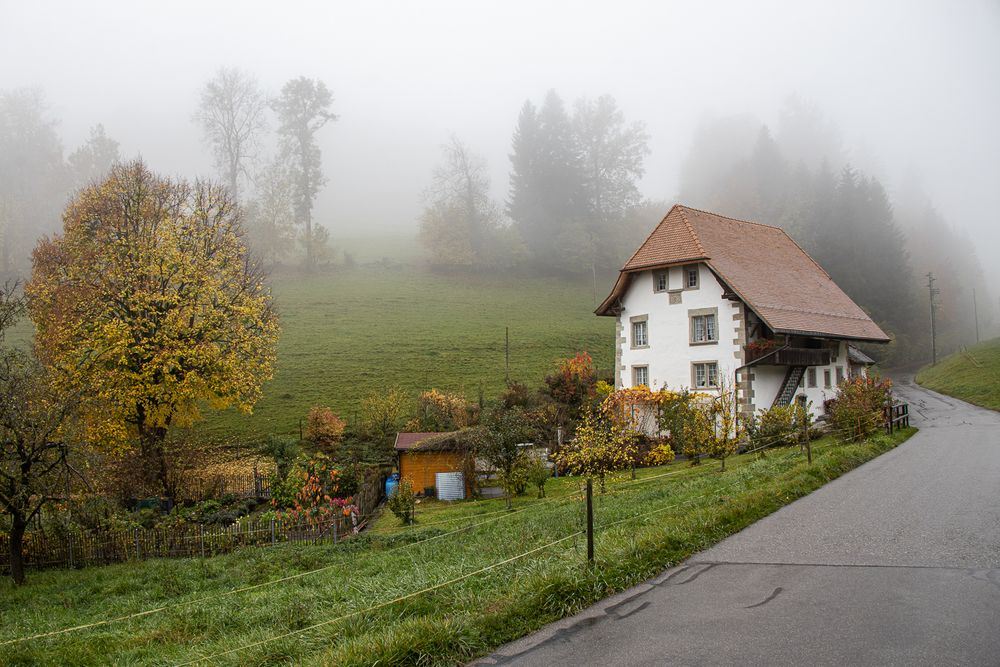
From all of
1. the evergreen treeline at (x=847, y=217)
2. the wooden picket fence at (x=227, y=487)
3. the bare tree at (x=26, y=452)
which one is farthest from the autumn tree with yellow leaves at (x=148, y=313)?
the evergreen treeline at (x=847, y=217)

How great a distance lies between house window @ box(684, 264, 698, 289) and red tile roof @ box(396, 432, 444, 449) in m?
13.4

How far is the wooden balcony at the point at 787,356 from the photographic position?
3108cm

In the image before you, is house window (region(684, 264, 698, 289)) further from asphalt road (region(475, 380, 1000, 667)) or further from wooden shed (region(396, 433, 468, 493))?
asphalt road (region(475, 380, 1000, 667))

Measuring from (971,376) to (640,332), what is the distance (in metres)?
28.9

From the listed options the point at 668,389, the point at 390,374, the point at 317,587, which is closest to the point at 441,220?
the point at 390,374

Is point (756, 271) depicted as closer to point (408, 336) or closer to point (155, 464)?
point (155, 464)

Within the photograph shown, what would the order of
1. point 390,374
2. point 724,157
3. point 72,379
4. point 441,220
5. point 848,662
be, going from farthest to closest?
1. point 724,157
2. point 441,220
3. point 390,374
4. point 72,379
5. point 848,662

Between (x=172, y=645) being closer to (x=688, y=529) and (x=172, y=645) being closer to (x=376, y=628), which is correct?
(x=376, y=628)

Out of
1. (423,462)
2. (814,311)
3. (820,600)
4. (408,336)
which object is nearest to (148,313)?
(423,462)

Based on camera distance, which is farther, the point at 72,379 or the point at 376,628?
the point at 72,379

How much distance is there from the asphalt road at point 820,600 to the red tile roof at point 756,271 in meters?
19.1

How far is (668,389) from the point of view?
34219 millimetres

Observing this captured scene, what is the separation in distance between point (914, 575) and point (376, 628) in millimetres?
6623

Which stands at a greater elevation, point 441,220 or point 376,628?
point 441,220
